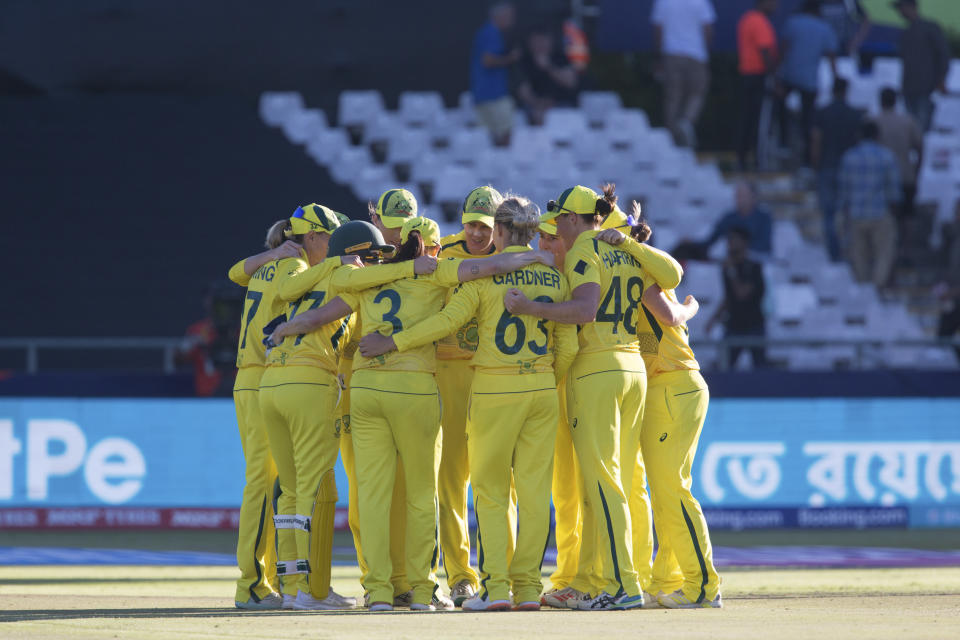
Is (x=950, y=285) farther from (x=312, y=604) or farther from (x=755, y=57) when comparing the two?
(x=312, y=604)

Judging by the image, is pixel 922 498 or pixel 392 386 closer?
pixel 392 386

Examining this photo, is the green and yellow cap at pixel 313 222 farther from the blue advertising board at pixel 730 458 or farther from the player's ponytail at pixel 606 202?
the blue advertising board at pixel 730 458

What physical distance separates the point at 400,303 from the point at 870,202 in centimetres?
1048

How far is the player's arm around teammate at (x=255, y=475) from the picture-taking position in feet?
26.8

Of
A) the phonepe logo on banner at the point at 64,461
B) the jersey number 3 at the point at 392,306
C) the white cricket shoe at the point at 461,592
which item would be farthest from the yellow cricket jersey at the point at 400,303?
the phonepe logo on banner at the point at 64,461

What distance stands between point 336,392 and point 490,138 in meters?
10.4

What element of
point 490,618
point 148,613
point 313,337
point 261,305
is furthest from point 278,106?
point 490,618

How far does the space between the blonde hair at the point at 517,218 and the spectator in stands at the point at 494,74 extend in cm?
966

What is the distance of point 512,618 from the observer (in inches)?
282

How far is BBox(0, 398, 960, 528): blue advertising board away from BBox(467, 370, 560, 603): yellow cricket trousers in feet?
20.1

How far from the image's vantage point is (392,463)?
771cm

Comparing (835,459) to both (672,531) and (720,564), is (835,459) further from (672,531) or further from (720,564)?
(672,531)

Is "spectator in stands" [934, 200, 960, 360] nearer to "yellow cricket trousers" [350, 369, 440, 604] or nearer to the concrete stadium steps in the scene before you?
the concrete stadium steps

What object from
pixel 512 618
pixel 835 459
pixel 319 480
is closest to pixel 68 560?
pixel 319 480
